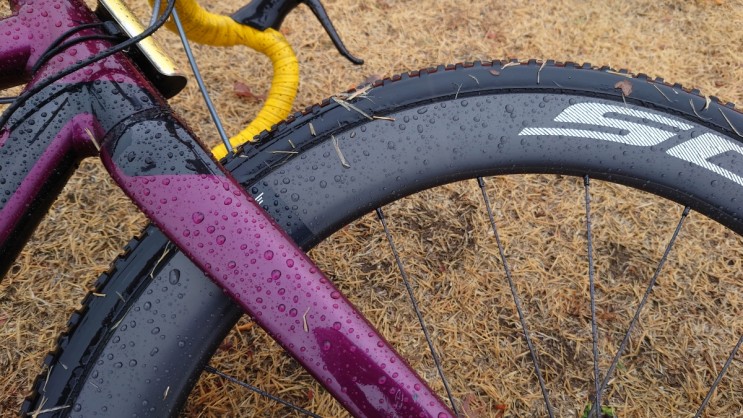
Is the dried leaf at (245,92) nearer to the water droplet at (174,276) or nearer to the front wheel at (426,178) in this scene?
the front wheel at (426,178)

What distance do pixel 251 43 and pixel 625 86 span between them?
3.84ft

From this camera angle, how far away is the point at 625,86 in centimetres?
100

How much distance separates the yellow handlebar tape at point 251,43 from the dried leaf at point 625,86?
3.21 feet

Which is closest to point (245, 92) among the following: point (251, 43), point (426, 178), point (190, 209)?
point (251, 43)

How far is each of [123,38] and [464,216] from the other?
126 centimetres

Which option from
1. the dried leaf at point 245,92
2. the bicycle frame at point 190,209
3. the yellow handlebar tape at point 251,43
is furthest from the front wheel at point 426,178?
the dried leaf at point 245,92

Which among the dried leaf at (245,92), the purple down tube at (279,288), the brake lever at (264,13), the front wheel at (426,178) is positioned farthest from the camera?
the dried leaf at (245,92)

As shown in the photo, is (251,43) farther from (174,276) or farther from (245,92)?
(174,276)

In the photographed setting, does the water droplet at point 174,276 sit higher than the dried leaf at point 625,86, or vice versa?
the dried leaf at point 625,86

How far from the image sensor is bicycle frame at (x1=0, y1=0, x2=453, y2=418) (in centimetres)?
76

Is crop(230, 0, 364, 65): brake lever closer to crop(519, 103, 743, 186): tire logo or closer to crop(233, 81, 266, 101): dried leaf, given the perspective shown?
crop(233, 81, 266, 101): dried leaf

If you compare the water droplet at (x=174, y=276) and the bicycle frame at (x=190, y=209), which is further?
the water droplet at (x=174, y=276)

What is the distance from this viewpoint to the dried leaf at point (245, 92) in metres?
2.22

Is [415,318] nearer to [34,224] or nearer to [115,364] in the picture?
[115,364]
